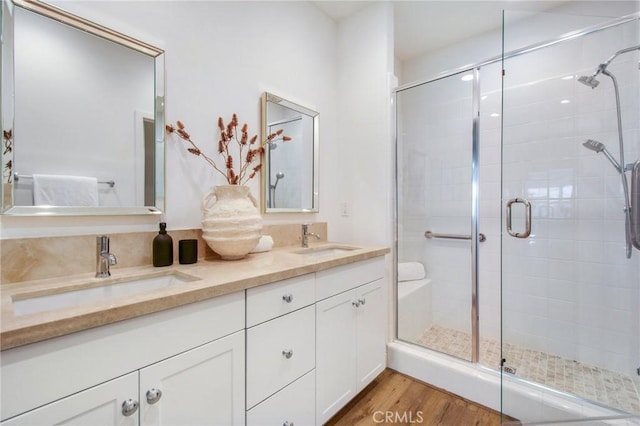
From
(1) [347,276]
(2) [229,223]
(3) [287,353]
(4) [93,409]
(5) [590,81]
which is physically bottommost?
(3) [287,353]

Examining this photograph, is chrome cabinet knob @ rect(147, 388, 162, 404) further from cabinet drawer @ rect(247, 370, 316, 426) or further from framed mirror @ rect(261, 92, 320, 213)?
framed mirror @ rect(261, 92, 320, 213)

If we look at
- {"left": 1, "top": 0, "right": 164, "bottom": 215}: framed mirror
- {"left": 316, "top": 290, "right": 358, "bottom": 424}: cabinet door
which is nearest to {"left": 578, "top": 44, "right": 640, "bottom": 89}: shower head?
{"left": 316, "top": 290, "right": 358, "bottom": 424}: cabinet door

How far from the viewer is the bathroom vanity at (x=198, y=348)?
24.1 inches

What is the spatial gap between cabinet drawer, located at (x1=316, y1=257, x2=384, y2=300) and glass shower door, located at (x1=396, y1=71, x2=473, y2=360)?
20.0 inches

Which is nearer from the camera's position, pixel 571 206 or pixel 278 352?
pixel 278 352

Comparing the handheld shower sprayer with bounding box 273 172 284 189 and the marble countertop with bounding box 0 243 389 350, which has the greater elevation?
the handheld shower sprayer with bounding box 273 172 284 189

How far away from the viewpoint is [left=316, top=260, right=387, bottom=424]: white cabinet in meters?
1.35

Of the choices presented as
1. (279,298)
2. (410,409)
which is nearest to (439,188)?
(410,409)

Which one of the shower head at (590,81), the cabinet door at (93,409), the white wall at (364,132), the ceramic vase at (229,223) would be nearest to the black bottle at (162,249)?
the ceramic vase at (229,223)

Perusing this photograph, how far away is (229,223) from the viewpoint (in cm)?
132

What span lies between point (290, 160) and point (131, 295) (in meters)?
1.33

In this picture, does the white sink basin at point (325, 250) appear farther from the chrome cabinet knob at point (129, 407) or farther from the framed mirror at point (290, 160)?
the chrome cabinet knob at point (129, 407)

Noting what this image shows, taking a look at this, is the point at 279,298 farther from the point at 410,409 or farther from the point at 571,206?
the point at 571,206

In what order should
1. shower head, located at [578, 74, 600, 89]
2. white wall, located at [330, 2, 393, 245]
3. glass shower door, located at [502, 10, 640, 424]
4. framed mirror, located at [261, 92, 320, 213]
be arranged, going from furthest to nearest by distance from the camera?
1. white wall, located at [330, 2, 393, 245]
2. framed mirror, located at [261, 92, 320, 213]
3. shower head, located at [578, 74, 600, 89]
4. glass shower door, located at [502, 10, 640, 424]
